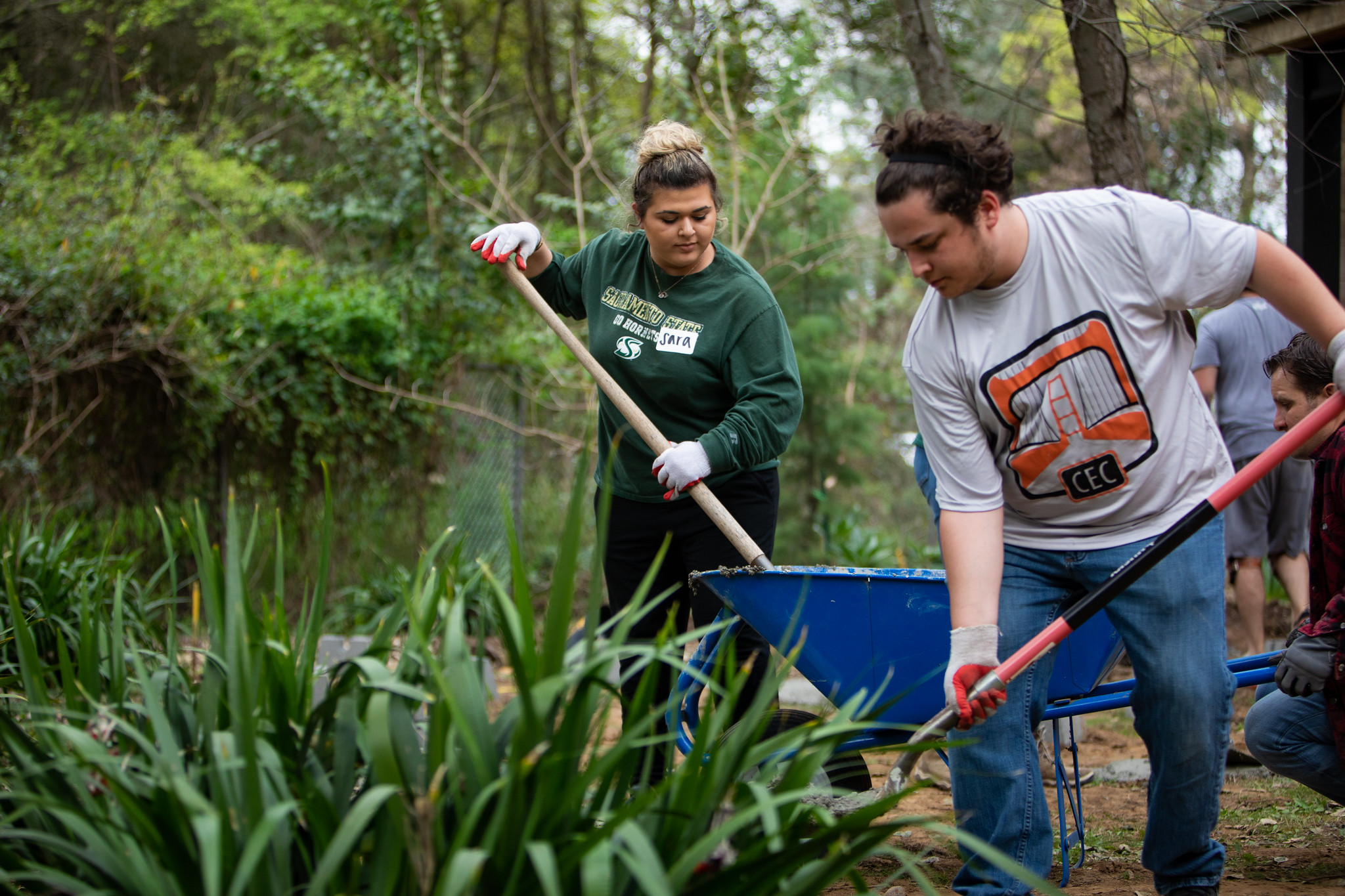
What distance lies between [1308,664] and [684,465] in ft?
4.71

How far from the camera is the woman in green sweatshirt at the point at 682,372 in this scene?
8.84ft

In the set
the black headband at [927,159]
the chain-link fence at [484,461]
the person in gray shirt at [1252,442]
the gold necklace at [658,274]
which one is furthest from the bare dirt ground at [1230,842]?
the chain-link fence at [484,461]

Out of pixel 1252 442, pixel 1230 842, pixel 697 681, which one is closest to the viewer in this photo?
pixel 697 681

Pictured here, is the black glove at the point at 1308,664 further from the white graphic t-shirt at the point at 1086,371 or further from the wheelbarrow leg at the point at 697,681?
the wheelbarrow leg at the point at 697,681

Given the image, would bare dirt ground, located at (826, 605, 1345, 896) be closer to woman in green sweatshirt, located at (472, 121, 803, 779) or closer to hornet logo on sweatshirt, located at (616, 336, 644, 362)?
woman in green sweatshirt, located at (472, 121, 803, 779)

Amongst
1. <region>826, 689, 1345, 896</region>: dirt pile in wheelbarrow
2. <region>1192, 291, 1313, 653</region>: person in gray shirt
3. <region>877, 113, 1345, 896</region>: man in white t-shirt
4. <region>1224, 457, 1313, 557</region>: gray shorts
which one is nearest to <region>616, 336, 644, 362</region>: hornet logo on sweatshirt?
<region>877, 113, 1345, 896</region>: man in white t-shirt

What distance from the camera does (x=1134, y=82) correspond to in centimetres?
505

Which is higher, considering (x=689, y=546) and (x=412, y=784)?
(x=689, y=546)

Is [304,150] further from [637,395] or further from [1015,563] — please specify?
[1015,563]

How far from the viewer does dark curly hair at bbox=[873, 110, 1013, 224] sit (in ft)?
6.27

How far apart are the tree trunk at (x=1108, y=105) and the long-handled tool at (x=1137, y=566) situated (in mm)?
3073

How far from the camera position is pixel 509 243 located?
3002 millimetres

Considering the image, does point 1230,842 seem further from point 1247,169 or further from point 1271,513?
point 1247,169

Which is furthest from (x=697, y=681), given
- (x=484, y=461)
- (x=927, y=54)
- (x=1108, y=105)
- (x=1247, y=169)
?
(x=1247, y=169)
